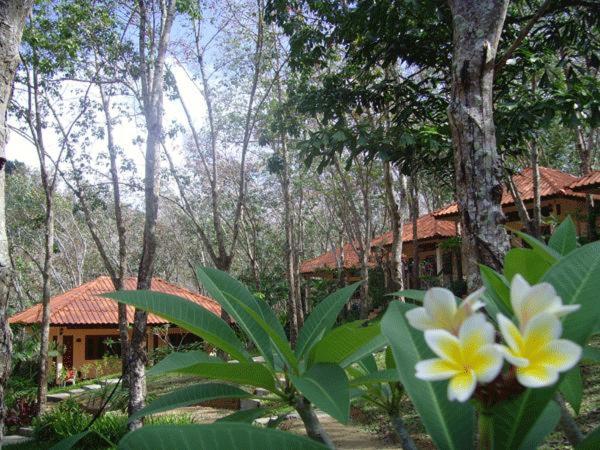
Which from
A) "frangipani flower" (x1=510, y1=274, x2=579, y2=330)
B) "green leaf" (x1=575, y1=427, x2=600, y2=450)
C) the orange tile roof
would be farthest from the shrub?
the orange tile roof

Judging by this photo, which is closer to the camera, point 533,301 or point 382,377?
point 533,301

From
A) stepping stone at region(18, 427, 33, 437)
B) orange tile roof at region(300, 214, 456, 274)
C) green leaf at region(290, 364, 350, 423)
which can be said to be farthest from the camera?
orange tile roof at region(300, 214, 456, 274)

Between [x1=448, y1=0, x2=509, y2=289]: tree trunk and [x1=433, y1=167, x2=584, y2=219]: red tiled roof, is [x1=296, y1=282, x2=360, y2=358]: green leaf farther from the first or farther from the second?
[x1=433, y1=167, x2=584, y2=219]: red tiled roof

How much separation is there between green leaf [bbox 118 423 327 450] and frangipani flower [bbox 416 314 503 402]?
A: 0.62 ft

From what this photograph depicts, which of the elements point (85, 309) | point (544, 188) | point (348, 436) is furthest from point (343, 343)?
point (85, 309)

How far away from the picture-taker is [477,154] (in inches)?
113

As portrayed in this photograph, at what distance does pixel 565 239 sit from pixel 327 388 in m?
0.59

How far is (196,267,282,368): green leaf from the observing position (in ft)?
3.04

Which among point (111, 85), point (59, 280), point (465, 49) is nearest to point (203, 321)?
point (465, 49)

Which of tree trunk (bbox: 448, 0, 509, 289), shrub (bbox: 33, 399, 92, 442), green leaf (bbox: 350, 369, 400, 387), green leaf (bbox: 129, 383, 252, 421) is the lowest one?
shrub (bbox: 33, 399, 92, 442)

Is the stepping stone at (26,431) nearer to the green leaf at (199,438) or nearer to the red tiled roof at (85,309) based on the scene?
the red tiled roof at (85,309)

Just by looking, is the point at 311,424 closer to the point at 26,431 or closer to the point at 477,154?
the point at 477,154

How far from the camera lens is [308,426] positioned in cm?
87

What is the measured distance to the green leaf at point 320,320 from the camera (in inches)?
36.6
